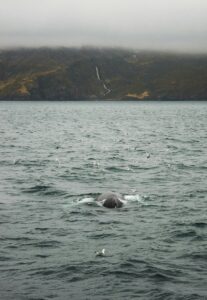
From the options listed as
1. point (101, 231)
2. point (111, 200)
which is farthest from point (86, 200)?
point (101, 231)

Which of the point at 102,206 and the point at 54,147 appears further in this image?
the point at 54,147

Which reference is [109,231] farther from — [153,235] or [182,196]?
[182,196]

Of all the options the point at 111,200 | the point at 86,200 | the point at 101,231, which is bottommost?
the point at 101,231

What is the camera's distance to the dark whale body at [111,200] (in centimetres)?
3500

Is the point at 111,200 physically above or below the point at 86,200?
above

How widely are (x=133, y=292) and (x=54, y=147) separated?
56031 mm

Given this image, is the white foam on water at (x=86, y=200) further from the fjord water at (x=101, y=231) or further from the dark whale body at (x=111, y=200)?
the dark whale body at (x=111, y=200)

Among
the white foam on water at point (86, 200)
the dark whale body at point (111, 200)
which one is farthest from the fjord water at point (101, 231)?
the dark whale body at point (111, 200)

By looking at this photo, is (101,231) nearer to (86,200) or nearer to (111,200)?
(111,200)

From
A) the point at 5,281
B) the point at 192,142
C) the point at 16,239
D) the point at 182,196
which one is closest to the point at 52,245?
the point at 16,239

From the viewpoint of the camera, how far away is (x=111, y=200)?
1388 inches

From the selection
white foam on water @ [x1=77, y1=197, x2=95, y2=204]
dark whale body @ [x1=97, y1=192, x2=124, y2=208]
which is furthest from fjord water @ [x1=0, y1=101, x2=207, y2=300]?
dark whale body @ [x1=97, y1=192, x2=124, y2=208]

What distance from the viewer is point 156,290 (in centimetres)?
2139

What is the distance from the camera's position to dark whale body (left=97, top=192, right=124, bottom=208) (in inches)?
1378
